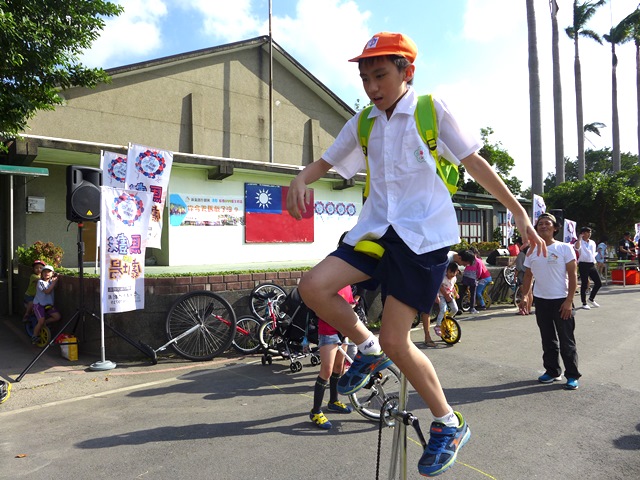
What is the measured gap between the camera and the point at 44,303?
8.20 meters

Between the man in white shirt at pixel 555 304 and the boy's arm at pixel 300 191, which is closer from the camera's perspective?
the boy's arm at pixel 300 191

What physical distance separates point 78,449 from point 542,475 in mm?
3570

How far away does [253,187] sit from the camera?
526 inches

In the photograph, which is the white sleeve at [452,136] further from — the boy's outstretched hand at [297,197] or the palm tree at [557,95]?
the palm tree at [557,95]

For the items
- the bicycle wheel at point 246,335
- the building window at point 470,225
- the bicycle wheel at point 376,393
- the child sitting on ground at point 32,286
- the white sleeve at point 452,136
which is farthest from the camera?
the building window at point 470,225

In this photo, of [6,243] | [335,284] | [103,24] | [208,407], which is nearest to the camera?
[335,284]

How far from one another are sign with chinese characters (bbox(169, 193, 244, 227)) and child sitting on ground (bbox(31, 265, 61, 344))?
373 cm

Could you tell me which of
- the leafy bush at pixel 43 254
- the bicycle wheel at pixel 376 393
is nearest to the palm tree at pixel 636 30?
the leafy bush at pixel 43 254

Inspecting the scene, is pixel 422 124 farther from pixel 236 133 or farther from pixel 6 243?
pixel 236 133


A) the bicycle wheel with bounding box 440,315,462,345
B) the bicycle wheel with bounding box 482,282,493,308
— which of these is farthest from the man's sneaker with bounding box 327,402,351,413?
the bicycle wheel with bounding box 482,282,493,308

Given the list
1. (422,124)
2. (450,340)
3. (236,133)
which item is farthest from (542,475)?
(236,133)

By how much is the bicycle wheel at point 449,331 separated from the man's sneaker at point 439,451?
228 inches

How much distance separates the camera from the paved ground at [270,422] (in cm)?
355

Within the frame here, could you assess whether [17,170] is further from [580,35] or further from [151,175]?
[580,35]
